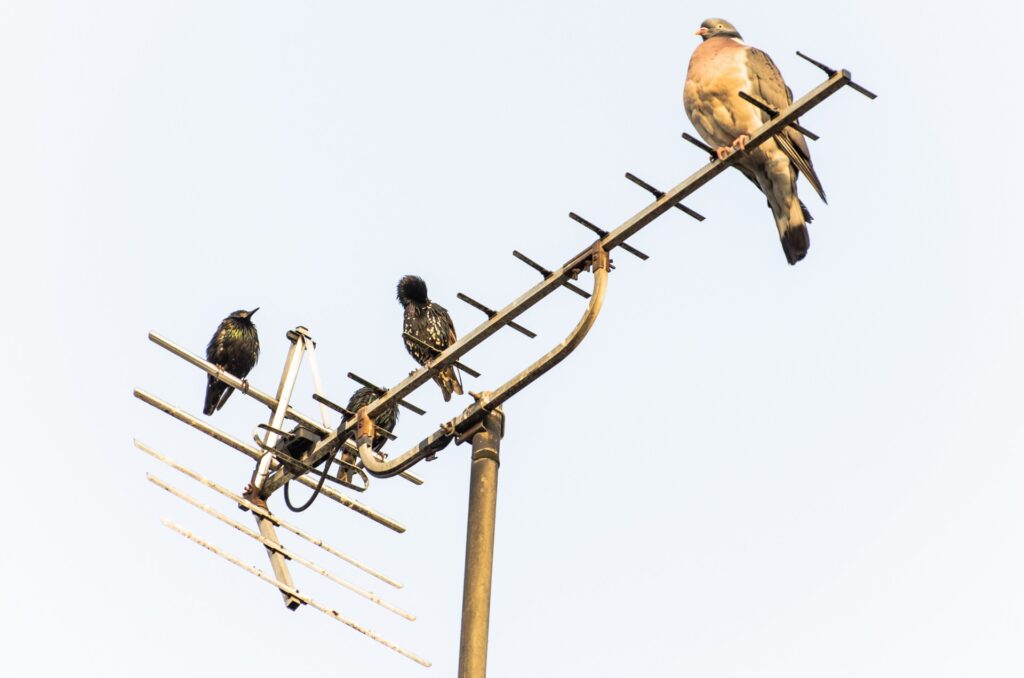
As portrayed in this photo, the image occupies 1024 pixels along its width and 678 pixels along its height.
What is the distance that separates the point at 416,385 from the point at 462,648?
4.89 ft

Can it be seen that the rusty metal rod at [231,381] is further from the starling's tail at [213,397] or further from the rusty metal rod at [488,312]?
the starling's tail at [213,397]

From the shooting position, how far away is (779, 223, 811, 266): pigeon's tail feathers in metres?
6.61

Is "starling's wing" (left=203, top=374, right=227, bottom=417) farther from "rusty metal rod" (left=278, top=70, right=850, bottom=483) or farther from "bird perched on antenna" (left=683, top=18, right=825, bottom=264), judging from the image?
"rusty metal rod" (left=278, top=70, right=850, bottom=483)

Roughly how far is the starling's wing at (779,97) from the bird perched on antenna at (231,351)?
533 centimetres

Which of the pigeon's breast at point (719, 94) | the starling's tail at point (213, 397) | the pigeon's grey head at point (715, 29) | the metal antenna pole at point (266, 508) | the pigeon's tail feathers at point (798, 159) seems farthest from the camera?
the starling's tail at point (213, 397)

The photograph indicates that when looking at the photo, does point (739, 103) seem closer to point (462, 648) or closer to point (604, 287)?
point (604, 287)

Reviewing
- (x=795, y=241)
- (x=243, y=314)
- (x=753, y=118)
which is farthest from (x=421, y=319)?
(x=795, y=241)

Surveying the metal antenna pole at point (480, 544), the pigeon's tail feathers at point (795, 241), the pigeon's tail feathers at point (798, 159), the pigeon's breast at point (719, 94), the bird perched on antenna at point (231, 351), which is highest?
the bird perched on antenna at point (231, 351)

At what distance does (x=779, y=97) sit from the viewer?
23.9 feet

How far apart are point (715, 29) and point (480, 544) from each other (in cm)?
519

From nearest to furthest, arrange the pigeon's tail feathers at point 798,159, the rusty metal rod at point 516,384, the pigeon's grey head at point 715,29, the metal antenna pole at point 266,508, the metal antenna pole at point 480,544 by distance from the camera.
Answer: the metal antenna pole at point 480,544 → the rusty metal rod at point 516,384 → the metal antenna pole at point 266,508 → the pigeon's tail feathers at point 798,159 → the pigeon's grey head at point 715,29

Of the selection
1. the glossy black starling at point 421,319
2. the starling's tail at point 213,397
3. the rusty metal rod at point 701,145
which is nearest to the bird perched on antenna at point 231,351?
the starling's tail at point 213,397

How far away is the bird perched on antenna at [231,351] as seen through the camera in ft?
36.4

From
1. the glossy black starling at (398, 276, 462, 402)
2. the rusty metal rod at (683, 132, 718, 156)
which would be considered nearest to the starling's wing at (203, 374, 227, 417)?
the glossy black starling at (398, 276, 462, 402)
